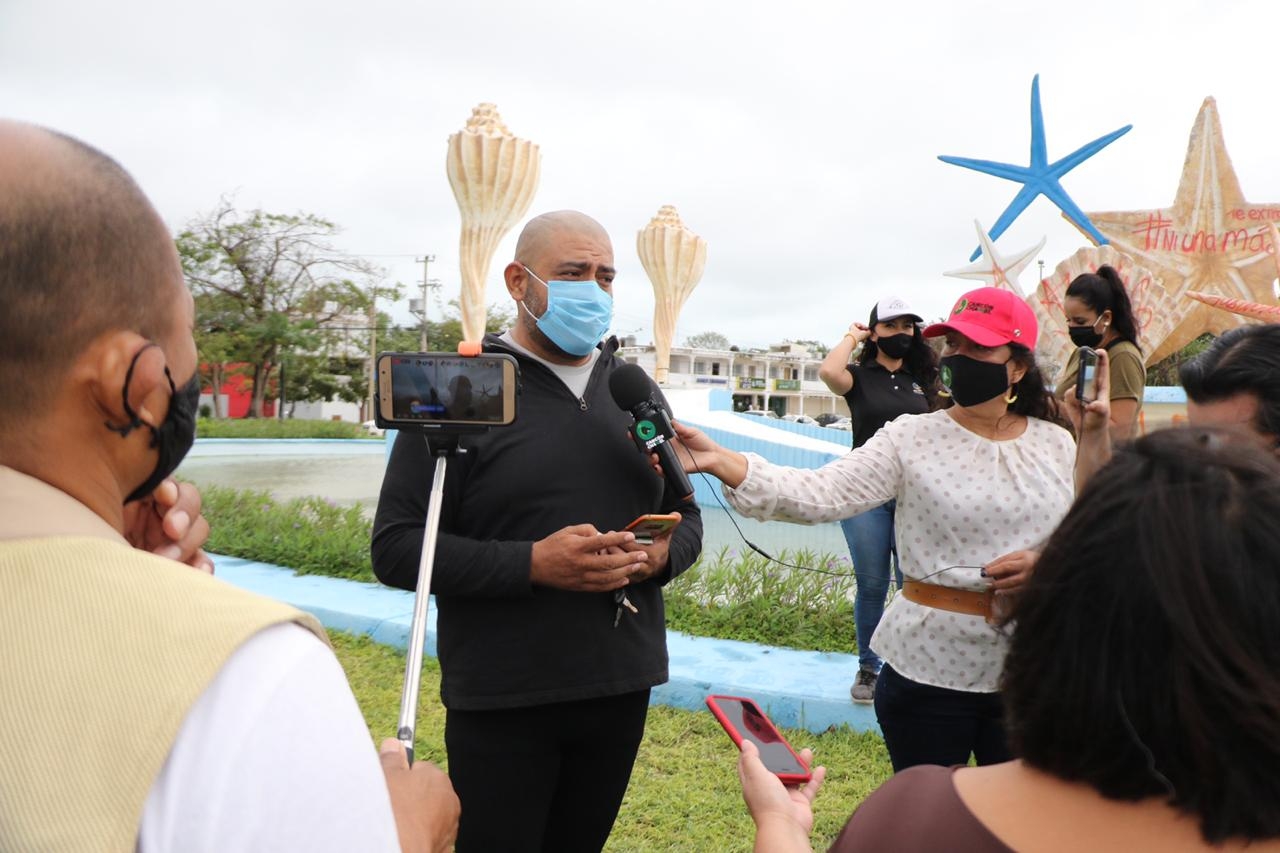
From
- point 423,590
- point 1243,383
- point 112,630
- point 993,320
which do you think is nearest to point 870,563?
point 993,320

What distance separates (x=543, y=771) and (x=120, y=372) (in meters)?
1.50

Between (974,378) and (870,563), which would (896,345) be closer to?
(870,563)

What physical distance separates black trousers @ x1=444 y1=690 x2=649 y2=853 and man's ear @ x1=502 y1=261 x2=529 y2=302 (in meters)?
1.03

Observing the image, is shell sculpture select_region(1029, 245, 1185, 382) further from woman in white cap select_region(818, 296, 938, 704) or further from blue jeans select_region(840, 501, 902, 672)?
blue jeans select_region(840, 501, 902, 672)

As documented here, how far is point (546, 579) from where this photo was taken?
1937mm

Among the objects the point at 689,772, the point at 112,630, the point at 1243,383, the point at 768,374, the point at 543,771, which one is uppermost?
the point at 768,374

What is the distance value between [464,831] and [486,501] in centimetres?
75

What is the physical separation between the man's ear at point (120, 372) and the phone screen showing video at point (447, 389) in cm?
98

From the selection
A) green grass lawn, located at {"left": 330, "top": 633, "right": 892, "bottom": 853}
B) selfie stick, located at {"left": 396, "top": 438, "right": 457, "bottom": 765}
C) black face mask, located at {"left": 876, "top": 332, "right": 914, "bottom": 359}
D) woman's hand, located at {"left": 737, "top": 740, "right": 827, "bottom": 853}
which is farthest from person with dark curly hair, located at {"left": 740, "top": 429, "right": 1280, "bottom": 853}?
black face mask, located at {"left": 876, "top": 332, "right": 914, "bottom": 359}

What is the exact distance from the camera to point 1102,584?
2.97ft

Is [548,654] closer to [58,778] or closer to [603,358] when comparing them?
[603,358]

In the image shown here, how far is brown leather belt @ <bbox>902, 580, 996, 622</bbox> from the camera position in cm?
219

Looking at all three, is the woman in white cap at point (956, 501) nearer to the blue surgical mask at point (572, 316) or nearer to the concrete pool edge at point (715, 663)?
the blue surgical mask at point (572, 316)

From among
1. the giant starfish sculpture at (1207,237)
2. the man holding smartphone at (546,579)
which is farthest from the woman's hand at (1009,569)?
the giant starfish sculpture at (1207,237)
